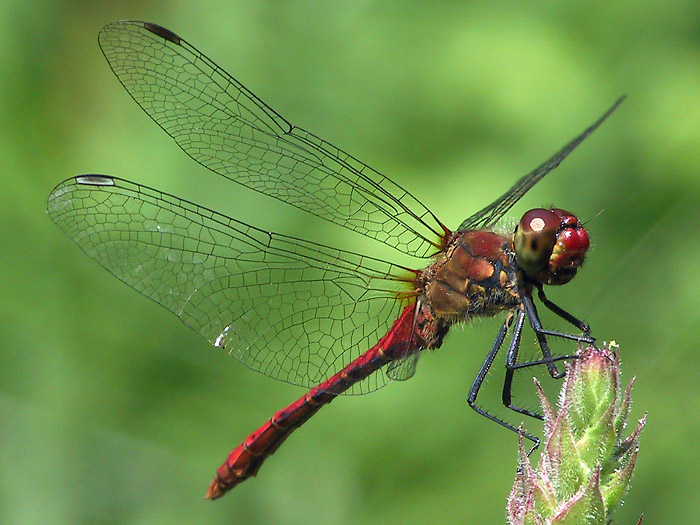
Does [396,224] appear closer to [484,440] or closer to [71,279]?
[484,440]

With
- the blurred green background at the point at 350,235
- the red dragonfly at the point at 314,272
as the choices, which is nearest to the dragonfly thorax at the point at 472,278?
the red dragonfly at the point at 314,272

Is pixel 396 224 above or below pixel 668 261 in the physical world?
below

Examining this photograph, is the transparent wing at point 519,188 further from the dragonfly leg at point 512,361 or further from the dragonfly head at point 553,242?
the dragonfly leg at point 512,361

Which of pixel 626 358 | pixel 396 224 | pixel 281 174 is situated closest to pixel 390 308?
pixel 396 224

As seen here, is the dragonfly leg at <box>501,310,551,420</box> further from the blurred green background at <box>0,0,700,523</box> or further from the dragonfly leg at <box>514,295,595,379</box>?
the blurred green background at <box>0,0,700,523</box>

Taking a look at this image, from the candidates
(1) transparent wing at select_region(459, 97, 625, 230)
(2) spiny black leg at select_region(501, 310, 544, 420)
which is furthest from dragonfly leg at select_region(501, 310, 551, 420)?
(1) transparent wing at select_region(459, 97, 625, 230)

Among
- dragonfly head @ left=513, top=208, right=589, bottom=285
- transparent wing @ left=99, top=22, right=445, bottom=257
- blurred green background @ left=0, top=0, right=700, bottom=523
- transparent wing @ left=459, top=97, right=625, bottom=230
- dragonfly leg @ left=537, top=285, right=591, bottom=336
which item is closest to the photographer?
→ dragonfly leg @ left=537, top=285, right=591, bottom=336
